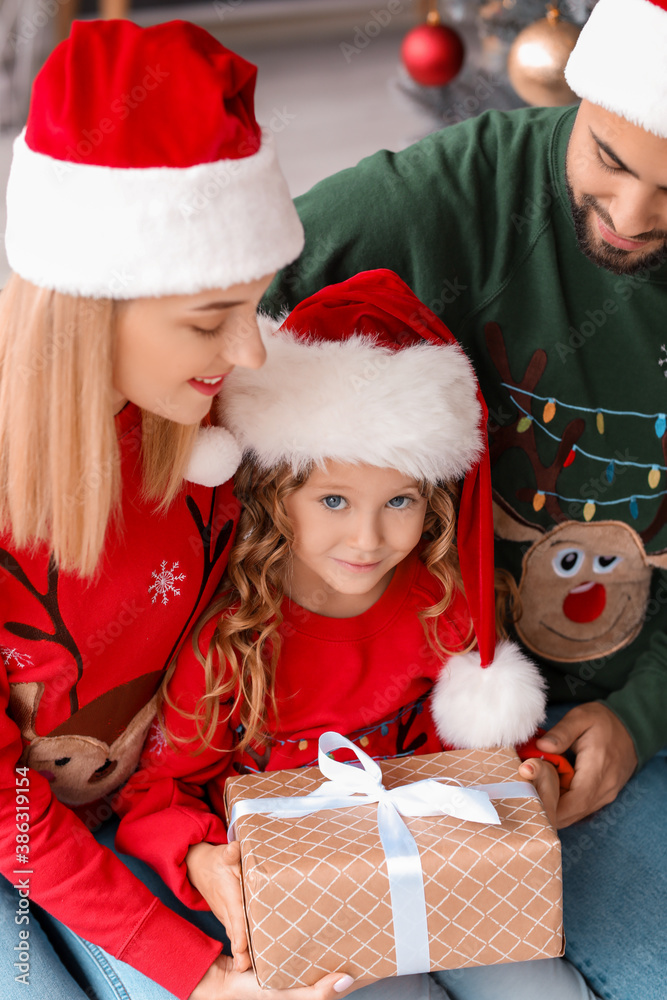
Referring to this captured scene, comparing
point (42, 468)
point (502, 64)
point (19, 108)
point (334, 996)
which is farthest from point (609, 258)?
point (19, 108)

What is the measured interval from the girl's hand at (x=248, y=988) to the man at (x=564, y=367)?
0.41 m

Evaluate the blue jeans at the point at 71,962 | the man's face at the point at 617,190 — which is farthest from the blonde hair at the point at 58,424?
the man's face at the point at 617,190

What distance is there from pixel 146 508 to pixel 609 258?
0.76 metres

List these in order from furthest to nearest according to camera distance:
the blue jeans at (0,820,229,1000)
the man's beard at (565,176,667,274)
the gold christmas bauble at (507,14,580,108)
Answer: the gold christmas bauble at (507,14,580,108)
the man's beard at (565,176,667,274)
the blue jeans at (0,820,229,1000)

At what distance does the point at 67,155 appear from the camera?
83 centimetres

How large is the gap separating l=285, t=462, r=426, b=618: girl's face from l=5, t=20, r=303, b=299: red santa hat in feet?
1.11

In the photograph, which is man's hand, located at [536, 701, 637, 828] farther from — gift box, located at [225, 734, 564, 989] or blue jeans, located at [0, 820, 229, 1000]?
blue jeans, located at [0, 820, 229, 1000]

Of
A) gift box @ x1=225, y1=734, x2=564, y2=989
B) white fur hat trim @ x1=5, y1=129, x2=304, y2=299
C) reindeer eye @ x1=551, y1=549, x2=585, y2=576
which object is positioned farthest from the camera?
reindeer eye @ x1=551, y1=549, x2=585, y2=576

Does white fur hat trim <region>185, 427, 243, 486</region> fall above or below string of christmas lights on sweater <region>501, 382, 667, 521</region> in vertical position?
above

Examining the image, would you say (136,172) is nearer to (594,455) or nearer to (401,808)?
(401,808)

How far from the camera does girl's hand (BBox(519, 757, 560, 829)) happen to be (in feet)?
3.79

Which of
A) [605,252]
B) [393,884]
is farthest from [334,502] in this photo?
[605,252]

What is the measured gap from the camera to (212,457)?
1081 mm

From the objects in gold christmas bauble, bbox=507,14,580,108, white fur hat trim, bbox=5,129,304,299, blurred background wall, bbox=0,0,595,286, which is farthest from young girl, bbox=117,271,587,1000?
blurred background wall, bbox=0,0,595,286
